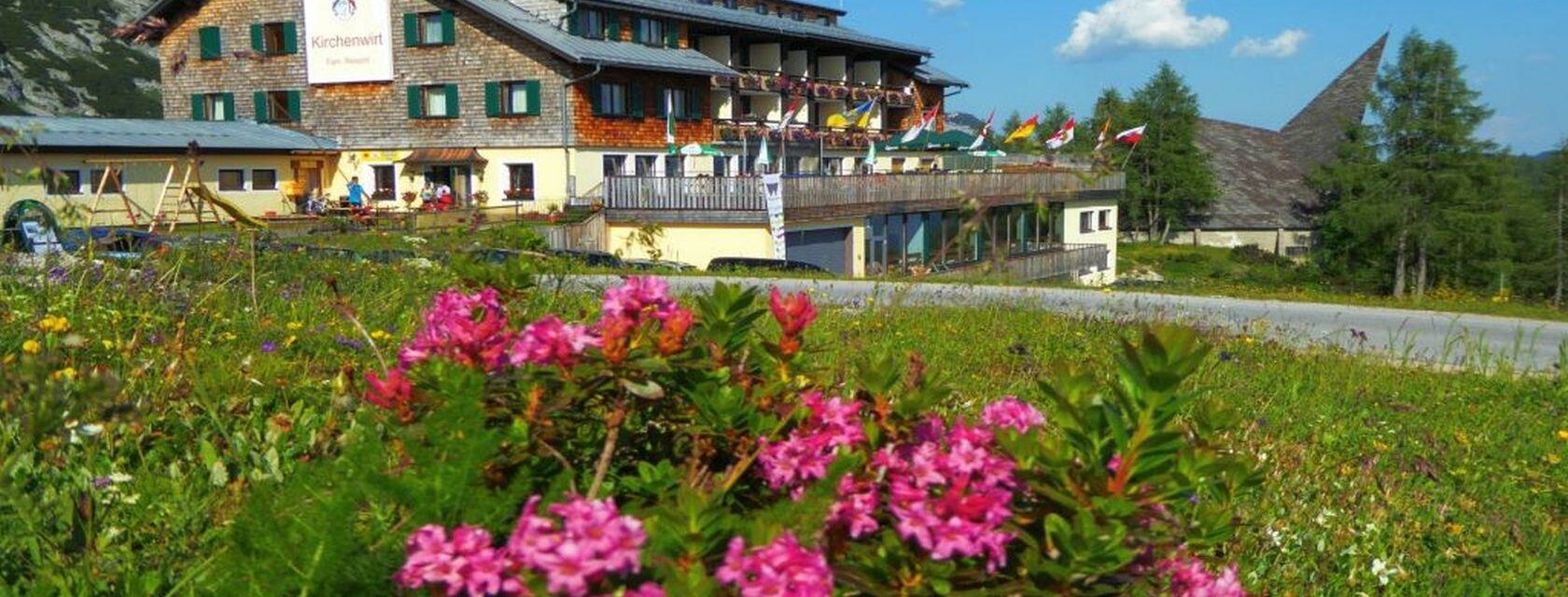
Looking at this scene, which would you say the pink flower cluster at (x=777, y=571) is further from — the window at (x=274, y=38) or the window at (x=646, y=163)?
the window at (x=274, y=38)

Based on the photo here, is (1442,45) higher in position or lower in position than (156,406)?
higher

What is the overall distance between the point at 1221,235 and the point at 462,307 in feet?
253

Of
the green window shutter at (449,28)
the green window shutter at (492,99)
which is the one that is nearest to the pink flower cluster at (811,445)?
the green window shutter at (492,99)

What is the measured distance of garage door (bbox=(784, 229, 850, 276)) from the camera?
31594 mm

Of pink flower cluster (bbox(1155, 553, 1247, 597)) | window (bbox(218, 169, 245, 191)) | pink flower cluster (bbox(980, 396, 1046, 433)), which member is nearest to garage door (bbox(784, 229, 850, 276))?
window (bbox(218, 169, 245, 191))

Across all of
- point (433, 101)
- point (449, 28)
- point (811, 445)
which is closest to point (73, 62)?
point (433, 101)

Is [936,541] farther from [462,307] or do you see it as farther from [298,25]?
[298,25]

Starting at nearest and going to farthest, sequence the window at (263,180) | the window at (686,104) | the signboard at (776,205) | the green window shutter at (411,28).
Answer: the signboard at (776,205)
the window at (263,180)
the green window shutter at (411,28)
the window at (686,104)

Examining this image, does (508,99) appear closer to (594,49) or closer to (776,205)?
(594,49)

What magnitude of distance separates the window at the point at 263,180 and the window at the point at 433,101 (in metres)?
4.79

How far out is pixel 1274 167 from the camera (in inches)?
3157

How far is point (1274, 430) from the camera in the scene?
20.8 ft

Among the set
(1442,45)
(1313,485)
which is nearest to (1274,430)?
(1313,485)

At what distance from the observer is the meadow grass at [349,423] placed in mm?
3189
